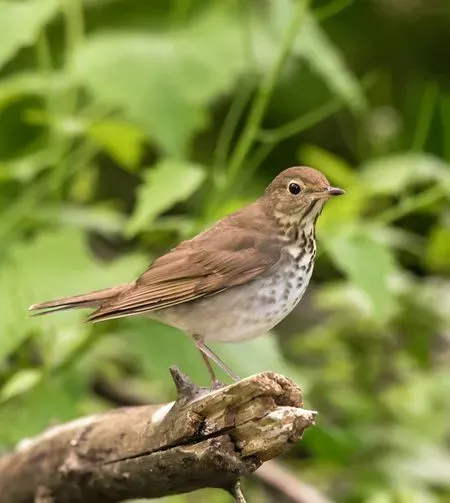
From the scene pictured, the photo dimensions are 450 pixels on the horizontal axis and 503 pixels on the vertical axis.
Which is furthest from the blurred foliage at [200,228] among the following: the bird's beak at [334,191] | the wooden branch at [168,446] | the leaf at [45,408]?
the bird's beak at [334,191]

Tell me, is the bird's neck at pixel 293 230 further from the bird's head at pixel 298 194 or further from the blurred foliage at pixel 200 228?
the blurred foliage at pixel 200 228

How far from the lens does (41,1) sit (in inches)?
101

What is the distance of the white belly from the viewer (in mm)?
1886

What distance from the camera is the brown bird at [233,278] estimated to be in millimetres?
1884

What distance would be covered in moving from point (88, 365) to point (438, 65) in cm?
251

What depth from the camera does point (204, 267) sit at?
1918 millimetres

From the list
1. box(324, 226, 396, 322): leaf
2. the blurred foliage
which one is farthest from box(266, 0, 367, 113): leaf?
box(324, 226, 396, 322): leaf

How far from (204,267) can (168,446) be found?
32cm

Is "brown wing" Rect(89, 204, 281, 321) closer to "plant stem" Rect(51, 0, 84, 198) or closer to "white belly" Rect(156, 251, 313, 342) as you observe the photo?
"white belly" Rect(156, 251, 313, 342)

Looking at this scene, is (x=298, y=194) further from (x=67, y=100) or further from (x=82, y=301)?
(x=67, y=100)

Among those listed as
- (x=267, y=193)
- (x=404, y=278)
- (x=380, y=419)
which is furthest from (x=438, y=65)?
(x=267, y=193)

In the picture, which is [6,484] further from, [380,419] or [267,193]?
[380,419]

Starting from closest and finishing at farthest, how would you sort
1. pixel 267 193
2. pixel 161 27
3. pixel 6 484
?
1. pixel 267 193
2. pixel 6 484
3. pixel 161 27

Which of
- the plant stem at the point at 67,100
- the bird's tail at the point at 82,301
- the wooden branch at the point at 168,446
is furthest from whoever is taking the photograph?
the plant stem at the point at 67,100
